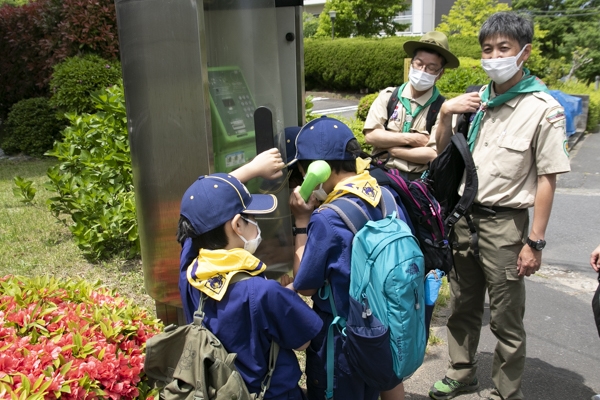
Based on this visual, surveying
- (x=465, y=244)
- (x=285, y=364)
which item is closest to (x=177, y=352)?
(x=285, y=364)

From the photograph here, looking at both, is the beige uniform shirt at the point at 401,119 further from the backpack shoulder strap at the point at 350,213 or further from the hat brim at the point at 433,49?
the backpack shoulder strap at the point at 350,213

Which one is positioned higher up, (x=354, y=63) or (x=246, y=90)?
(x=246, y=90)

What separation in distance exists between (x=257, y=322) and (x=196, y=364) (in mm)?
256

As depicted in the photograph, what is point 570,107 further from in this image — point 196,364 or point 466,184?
point 196,364

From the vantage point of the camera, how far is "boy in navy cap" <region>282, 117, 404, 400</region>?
2.27 meters

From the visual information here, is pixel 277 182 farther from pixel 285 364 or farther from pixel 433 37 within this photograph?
pixel 433 37

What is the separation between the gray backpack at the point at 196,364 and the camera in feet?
6.29

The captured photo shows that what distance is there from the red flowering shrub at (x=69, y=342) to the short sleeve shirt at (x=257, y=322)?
38 cm

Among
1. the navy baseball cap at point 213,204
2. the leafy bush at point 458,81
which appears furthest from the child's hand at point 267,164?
the leafy bush at point 458,81

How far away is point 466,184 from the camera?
2.96 meters

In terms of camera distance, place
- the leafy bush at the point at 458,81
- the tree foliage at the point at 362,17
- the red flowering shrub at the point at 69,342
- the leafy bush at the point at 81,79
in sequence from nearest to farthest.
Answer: the red flowering shrub at the point at 69,342
the leafy bush at the point at 81,79
the leafy bush at the point at 458,81
the tree foliage at the point at 362,17

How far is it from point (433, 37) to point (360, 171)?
4.77ft

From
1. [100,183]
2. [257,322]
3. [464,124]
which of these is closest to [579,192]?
[464,124]

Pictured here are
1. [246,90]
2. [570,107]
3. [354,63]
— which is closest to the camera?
[246,90]
